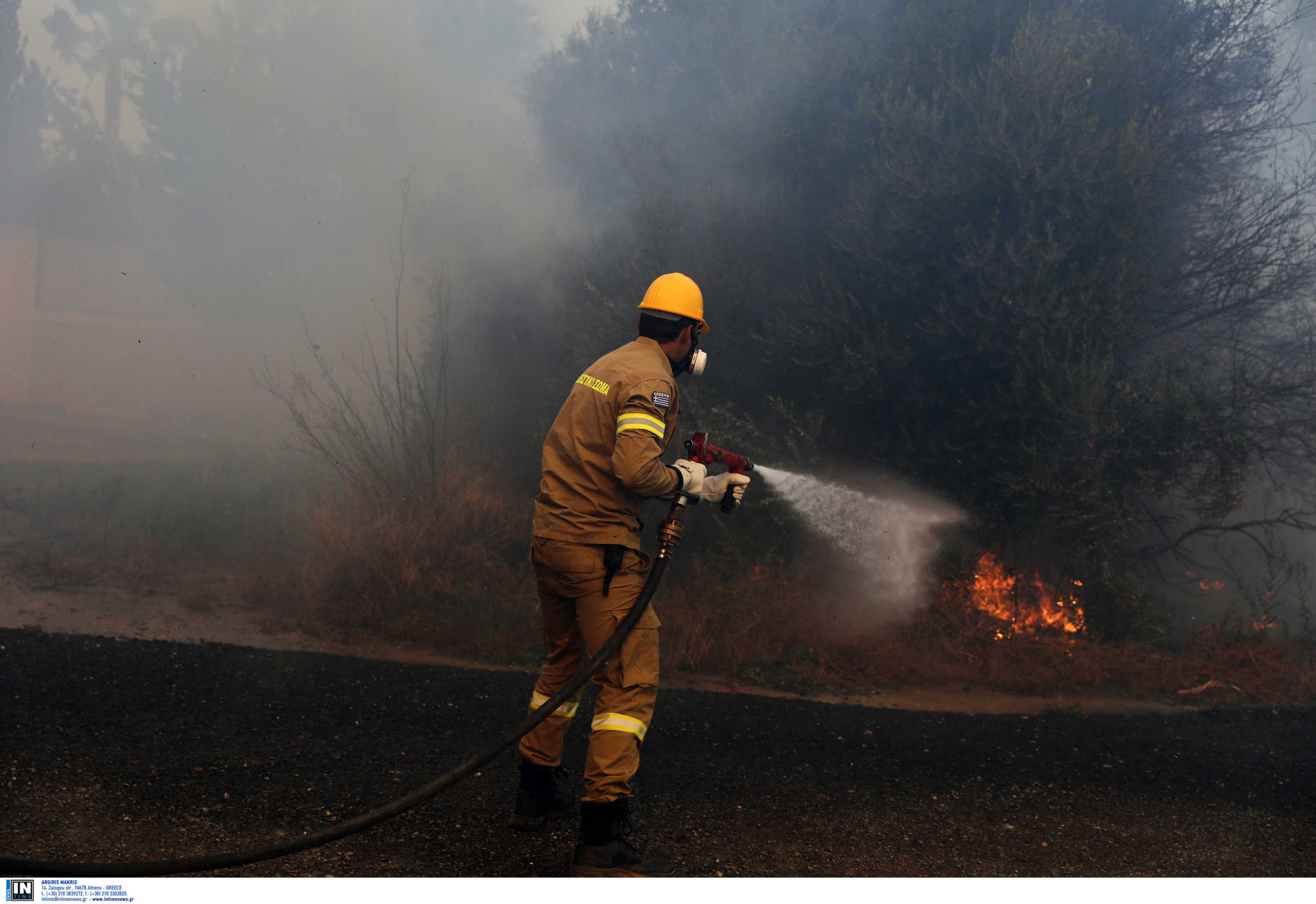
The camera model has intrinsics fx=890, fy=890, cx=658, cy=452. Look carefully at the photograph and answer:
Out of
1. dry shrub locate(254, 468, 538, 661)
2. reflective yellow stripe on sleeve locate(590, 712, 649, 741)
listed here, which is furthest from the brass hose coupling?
dry shrub locate(254, 468, 538, 661)

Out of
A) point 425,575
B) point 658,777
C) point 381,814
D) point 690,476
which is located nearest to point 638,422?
point 690,476

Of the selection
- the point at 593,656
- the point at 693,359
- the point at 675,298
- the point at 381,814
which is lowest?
the point at 381,814

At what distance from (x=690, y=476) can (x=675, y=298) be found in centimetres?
68

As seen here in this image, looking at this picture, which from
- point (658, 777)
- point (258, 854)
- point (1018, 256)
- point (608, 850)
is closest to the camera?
point (258, 854)

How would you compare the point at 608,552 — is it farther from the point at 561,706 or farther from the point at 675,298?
the point at 675,298

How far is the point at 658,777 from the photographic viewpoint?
12.5ft

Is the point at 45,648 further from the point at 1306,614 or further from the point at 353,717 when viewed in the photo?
the point at 1306,614

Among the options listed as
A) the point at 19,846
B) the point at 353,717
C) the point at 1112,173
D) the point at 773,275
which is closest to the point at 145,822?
the point at 19,846

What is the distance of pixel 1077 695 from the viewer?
6.21 meters

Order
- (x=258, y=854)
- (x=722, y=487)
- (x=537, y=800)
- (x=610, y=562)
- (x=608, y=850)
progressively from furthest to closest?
(x=722, y=487) → (x=537, y=800) → (x=610, y=562) → (x=608, y=850) → (x=258, y=854)

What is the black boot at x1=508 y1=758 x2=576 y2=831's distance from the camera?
321cm

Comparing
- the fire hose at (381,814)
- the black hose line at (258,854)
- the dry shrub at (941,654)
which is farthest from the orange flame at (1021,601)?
the black hose line at (258,854)

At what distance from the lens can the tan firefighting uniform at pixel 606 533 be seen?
9.91 feet

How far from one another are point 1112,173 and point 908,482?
2.70 metres
